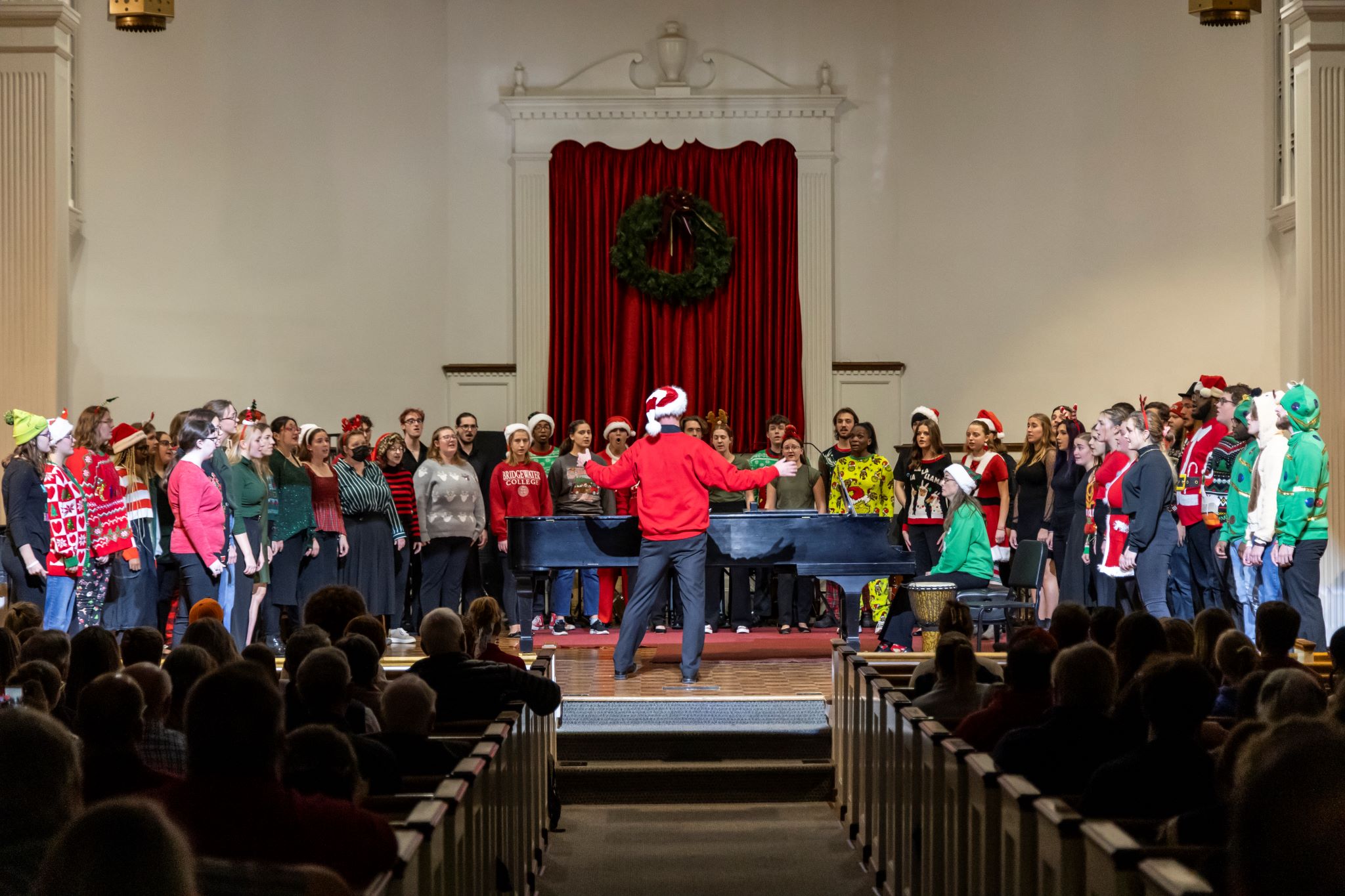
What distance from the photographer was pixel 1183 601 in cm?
863

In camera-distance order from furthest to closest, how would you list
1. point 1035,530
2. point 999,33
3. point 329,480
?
point 999,33 < point 1035,530 < point 329,480

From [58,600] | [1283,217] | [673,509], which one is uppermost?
[1283,217]

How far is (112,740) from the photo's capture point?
2.89 m

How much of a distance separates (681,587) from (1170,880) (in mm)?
5402

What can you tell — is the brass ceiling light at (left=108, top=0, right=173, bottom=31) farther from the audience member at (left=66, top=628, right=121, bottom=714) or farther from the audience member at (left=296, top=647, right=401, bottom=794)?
the audience member at (left=296, top=647, right=401, bottom=794)

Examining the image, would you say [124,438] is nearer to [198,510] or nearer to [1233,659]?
[198,510]

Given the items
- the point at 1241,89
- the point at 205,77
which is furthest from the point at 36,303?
the point at 1241,89

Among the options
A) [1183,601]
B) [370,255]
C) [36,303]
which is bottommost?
[1183,601]

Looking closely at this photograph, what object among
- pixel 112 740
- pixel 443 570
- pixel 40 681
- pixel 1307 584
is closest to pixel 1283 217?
pixel 1307 584

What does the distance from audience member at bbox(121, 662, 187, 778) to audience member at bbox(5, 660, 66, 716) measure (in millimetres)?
438

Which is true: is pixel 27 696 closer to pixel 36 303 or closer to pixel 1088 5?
pixel 36 303

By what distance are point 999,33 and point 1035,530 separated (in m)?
4.83

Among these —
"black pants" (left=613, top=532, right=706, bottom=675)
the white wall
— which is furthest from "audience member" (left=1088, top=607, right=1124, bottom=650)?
the white wall

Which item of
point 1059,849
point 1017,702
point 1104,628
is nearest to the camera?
point 1059,849
